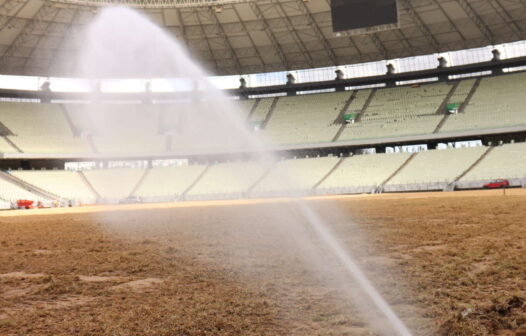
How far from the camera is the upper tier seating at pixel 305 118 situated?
176ft

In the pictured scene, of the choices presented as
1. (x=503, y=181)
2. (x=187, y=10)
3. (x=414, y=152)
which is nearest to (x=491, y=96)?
(x=414, y=152)

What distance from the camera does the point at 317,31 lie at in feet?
153

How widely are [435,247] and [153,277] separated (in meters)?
5.66

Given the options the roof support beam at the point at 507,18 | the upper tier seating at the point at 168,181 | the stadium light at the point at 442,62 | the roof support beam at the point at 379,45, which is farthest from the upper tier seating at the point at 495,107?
the upper tier seating at the point at 168,181

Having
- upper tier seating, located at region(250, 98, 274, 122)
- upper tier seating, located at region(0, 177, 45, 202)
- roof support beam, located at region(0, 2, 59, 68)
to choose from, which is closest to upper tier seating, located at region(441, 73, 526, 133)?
upper tier seating, located at region(250, 98, 274, 122)

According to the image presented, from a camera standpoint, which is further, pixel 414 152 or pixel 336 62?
pixel 336 62

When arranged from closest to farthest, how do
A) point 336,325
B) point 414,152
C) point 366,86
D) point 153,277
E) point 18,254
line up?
point 336,325 < point 153,277 < point 18,254 < point 414,152 < point 366,86

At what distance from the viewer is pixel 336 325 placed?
4109 mm

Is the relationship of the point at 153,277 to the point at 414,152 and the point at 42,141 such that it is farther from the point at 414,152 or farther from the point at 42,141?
the point at 42,141

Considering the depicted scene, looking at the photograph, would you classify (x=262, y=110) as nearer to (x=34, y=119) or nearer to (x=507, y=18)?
(x=34, y=119)

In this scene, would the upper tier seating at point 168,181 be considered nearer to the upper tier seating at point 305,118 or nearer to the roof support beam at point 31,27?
the upper tier seating at point 305,118

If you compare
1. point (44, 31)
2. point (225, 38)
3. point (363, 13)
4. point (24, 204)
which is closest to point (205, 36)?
point (225, 38)

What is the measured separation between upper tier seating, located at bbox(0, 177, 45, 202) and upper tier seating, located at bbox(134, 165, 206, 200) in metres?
10.9

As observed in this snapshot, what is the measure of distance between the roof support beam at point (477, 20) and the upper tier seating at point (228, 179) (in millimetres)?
25874
